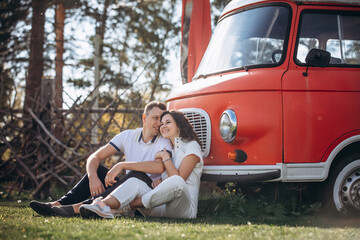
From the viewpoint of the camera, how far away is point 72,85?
18.2 m

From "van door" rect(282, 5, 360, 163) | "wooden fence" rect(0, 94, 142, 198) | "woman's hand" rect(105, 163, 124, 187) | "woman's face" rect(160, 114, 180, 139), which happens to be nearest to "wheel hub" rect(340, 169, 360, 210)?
"van door" rect(282, 5, 360, 163)

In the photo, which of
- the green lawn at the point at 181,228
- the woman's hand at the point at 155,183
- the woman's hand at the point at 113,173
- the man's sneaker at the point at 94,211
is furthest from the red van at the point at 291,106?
the man's sneaker at the point at 94,211

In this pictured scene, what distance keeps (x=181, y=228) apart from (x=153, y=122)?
1692 mm

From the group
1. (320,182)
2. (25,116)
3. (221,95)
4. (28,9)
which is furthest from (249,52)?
(28,9)

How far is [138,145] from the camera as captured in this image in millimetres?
5582

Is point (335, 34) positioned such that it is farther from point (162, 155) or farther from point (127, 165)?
point (127, 165)

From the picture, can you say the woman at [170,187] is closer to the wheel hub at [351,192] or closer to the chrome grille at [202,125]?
the chrome grille at [202,125]

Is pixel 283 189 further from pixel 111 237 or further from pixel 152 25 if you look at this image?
pixel 152 25

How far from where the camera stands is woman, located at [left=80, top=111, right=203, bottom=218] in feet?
15.4

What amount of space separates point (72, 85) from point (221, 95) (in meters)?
13.8

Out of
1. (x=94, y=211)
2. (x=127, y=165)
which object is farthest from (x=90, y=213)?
(x=127, y=165)

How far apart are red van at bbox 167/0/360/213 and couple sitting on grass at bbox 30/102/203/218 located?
14.9 inches

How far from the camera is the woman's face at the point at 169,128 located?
17.1ft

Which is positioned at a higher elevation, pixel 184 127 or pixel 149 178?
pixel 184 127
